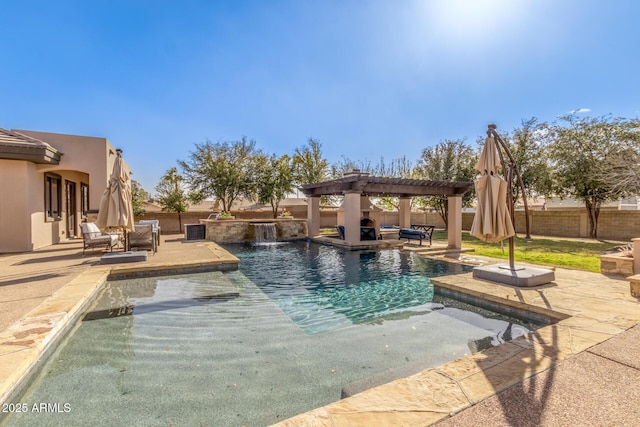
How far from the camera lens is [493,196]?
6.04m

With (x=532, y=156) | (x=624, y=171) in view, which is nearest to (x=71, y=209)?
(x=532, y=156)

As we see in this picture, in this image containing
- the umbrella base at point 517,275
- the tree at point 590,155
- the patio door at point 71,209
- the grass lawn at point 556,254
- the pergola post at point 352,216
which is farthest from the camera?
the tree at point 590,155

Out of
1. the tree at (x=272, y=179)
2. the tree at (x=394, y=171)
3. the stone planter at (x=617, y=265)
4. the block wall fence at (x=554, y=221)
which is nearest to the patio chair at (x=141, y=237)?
the block wall fence at (x=554, y=221)

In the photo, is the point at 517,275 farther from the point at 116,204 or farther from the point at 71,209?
the point at 71,209

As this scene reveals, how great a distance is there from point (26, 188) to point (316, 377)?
42.0 ft

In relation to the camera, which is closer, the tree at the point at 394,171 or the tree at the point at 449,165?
the tree at the point at 449,165

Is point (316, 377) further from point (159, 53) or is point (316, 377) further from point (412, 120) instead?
point (412, 120)

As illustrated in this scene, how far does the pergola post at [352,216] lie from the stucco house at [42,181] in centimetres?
1074

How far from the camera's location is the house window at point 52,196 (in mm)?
12236

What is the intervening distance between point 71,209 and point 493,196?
1865cm

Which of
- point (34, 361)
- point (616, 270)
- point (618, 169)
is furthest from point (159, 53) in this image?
point (618, 169)

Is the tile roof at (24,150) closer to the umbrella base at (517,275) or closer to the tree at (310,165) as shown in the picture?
the umbrella base at (517,275)

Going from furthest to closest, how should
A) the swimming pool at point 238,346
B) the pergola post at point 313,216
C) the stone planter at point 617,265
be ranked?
the pergola post at point 313,216 < the stone planter at point 617,265 < the swimming pool at point 238,346

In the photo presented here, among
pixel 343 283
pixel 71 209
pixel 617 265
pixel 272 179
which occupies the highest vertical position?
pixel 272 179
